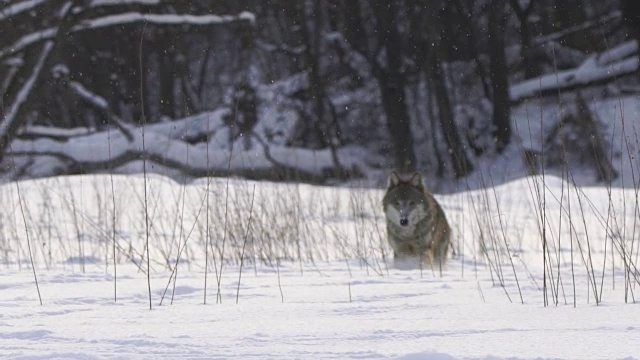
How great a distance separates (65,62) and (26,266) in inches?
515

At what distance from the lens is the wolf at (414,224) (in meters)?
7.46

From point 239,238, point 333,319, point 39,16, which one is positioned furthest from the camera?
point 39,16

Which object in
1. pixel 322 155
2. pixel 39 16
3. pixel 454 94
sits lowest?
pixel 322 155

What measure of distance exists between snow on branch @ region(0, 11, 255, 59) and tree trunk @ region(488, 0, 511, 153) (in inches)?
205

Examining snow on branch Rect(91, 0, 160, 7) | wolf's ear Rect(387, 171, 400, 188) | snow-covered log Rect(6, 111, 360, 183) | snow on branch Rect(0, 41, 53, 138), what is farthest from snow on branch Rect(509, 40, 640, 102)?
wolf's ear Rect(387, 171, 400, 188)

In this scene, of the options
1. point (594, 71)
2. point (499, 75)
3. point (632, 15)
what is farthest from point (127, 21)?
point (632, 15)

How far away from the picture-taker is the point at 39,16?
17.0 metres

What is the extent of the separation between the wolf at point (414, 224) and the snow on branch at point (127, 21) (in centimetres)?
932

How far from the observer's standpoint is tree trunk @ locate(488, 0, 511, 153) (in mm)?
17875

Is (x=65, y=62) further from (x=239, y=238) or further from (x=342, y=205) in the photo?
(x=239, y=238)

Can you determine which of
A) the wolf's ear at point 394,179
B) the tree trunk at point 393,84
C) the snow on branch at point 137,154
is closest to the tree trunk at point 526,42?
the tree trunk at point 393,84

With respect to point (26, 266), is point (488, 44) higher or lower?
higher

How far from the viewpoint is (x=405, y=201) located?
7977mm

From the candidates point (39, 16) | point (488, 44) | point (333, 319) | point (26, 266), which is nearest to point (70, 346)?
point (333, 319)
